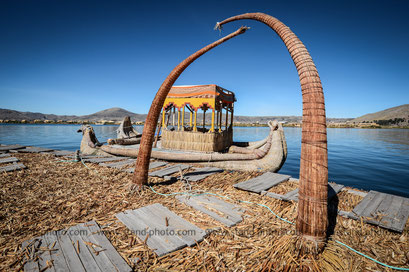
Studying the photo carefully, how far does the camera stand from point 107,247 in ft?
7.70

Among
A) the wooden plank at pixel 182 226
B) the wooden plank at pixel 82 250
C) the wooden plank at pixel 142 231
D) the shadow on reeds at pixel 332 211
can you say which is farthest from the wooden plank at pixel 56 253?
the shadow on reeds at pixel 332 211

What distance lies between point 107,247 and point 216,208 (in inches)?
75.5

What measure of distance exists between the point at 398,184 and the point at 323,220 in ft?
42.4

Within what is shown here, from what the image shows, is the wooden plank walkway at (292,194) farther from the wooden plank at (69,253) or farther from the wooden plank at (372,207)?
the wooden plank at (69,253)

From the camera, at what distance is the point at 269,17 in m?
2.97

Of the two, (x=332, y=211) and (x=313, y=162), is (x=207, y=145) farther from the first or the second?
(x=313, y=162)

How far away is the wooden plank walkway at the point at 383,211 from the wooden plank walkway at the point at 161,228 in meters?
2.86

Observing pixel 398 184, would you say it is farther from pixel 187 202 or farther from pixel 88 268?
pixel 88 268

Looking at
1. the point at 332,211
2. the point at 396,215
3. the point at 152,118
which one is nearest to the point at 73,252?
the point at 152,118

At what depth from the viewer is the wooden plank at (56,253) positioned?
2041 millimetres

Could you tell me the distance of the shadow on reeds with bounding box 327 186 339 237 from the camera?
292cm

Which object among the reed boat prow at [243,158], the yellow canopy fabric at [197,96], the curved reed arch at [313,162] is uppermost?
the yellow canopy fabric at [197,96]

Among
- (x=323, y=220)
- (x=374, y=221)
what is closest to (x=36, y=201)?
(x=323, y=220)

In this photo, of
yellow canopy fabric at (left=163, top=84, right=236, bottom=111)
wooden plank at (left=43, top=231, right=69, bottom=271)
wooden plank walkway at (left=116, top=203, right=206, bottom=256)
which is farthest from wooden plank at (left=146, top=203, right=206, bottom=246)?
yellow canopy fabric at (left=163, top=84, right=236, bottom=111)
